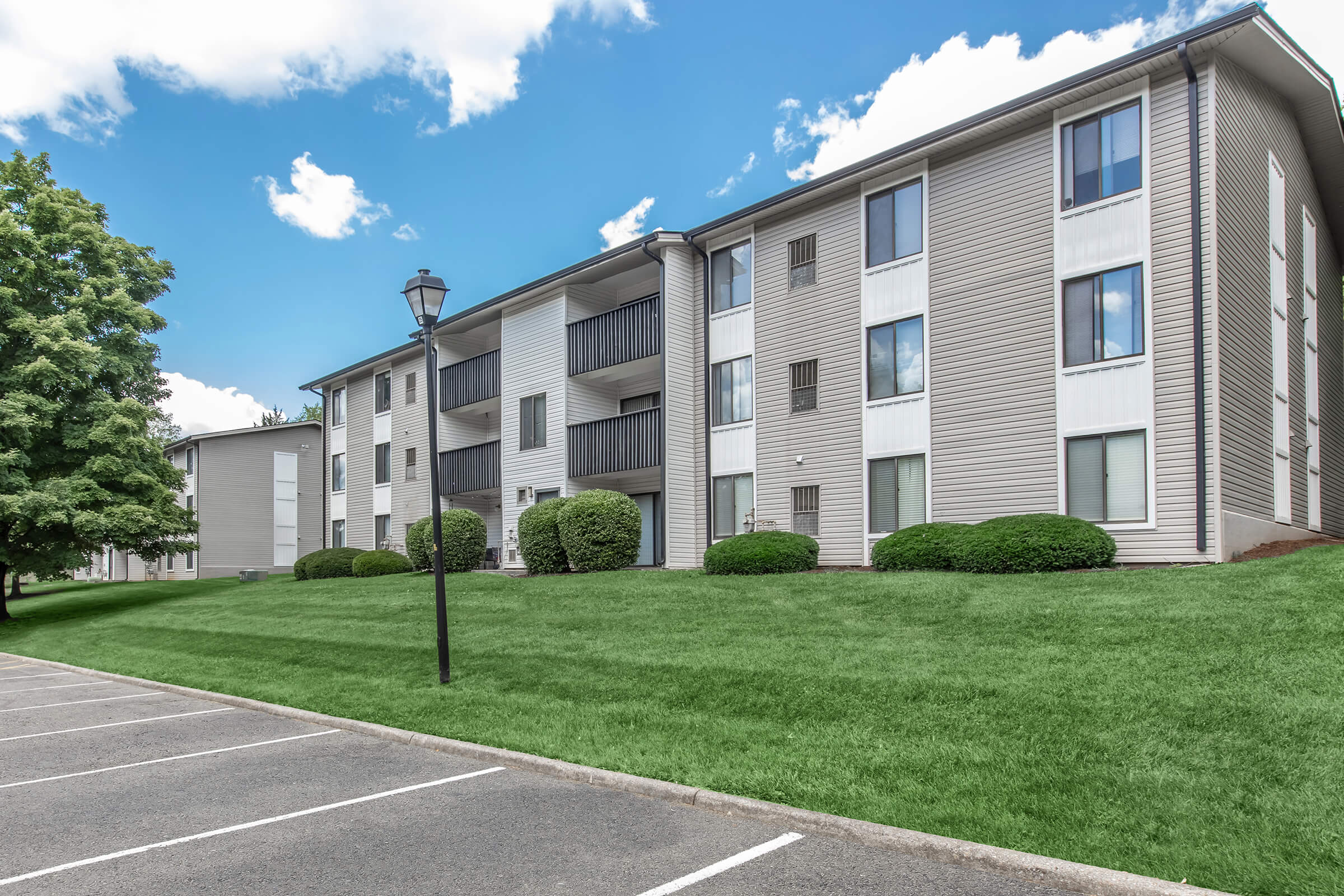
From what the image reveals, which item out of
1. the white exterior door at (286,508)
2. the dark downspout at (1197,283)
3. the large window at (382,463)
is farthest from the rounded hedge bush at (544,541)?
the white exterior door at (286,508)

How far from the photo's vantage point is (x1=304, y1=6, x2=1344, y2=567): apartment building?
46.8 feet

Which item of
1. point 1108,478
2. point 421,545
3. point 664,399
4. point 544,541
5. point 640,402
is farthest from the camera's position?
point 421,545

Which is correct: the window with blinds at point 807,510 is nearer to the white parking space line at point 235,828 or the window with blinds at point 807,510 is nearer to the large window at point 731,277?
the large window at point 731,277

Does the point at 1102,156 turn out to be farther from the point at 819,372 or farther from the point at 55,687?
the point at 55,687

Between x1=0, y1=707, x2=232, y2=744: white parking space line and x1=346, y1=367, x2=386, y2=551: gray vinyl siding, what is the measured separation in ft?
79.5

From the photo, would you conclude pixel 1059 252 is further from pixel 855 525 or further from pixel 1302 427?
pixel 1302 427

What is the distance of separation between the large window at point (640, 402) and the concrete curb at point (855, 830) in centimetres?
1771

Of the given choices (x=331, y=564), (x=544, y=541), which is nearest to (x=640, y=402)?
(x=544, y=541)

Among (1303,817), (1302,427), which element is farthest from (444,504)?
(1303,817)

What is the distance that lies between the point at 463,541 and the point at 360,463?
39.6 ft

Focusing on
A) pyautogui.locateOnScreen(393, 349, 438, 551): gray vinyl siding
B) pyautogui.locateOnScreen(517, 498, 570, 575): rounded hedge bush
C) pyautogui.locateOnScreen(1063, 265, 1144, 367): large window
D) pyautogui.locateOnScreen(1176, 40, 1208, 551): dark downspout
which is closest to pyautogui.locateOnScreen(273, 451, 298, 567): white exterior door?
pyautogui.locateOnScreen(393, 349, 438, 551): gray vinyl siding

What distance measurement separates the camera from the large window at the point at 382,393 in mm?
33812

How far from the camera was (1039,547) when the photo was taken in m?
13.7

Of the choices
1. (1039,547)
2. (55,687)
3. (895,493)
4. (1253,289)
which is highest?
(1253,289)
